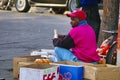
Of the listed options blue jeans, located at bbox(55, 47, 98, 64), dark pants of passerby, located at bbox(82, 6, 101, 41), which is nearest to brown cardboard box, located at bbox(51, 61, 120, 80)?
blue jeans, located at bbox(55, 47, 98, 64)

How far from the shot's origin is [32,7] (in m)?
24.0

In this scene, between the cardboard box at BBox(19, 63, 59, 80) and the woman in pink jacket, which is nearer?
the cardboard box at BBox(19, 63, 59, 80)

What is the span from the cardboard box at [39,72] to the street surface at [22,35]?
4.77 feet

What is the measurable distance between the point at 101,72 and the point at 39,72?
878mm

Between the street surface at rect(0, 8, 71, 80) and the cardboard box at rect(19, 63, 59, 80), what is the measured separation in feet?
Answer: 4.77

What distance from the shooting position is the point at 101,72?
6672mm

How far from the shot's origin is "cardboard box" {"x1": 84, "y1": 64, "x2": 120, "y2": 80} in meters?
6.65

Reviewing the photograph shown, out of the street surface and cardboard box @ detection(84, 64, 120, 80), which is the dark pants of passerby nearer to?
the street surface

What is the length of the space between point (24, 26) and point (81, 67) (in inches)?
403

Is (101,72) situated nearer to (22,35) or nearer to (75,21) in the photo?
(75,21)

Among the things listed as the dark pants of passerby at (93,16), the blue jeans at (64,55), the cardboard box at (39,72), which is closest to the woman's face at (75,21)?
the blue jeans at (64,55)

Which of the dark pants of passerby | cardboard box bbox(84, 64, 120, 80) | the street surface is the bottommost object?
the street surface

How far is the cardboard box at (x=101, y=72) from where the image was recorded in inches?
262

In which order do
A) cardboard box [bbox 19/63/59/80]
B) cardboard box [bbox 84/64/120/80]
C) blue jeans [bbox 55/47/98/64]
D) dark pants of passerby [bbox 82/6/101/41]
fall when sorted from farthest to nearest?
dark pants of passerby [bbox 82/6/101/41], blue jeans [bbox 55/47/98/64], cardboard box [bbox 84/64/120/80], cardboard box [bbox 19/63/59/80]
